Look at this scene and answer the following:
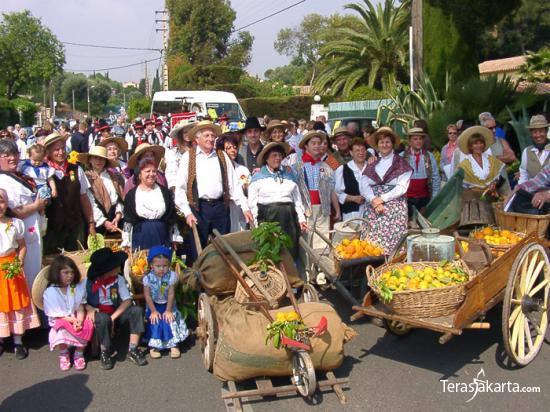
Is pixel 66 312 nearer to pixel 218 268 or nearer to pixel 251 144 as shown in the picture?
pixel 218 268

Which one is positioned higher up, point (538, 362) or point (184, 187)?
point (184, 187)

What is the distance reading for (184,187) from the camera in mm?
6691

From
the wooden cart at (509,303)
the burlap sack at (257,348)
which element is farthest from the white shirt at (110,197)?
the wooden cart at (509,303)

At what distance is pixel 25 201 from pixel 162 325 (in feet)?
5.86

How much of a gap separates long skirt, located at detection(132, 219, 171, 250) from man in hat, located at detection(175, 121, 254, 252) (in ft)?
1.10

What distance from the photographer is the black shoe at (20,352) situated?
575cm

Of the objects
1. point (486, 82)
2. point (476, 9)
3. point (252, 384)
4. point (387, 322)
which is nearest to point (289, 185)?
point (387, 322)

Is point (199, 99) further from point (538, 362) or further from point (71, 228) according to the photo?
point (538, 362)

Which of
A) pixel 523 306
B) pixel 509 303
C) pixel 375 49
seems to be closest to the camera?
pixel 509 303

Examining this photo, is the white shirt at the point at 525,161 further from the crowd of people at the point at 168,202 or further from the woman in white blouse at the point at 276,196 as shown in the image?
the woman in white blouse at the point at 276,196

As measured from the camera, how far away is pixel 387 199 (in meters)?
6.59

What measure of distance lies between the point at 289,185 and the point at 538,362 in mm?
2858

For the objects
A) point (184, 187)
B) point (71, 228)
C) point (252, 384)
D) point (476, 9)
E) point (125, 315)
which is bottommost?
point (252, 384)

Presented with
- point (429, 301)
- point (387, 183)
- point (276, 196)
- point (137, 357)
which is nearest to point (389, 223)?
point (387, 183)
